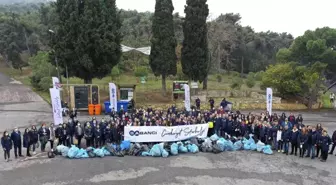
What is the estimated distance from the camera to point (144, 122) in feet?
57.9

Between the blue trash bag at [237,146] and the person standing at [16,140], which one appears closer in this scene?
the person standing at [16,140]

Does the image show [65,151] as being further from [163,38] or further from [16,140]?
[163,38]

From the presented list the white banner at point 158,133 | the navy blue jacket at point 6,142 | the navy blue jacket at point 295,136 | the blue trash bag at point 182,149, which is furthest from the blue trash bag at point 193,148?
the navy blue jacket at point 6,142

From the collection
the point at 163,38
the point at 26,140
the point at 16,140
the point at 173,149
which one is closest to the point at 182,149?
the point at 173,149

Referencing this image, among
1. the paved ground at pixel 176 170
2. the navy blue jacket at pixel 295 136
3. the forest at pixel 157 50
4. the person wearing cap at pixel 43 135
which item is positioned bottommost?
the paved ground at pixel 176 170

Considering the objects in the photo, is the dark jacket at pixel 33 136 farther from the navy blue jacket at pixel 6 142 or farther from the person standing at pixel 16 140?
the navy blue jacket at pixel 6 142

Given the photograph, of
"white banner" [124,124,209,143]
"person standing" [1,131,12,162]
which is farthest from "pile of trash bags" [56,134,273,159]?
"person standing" [1,131,12,162]

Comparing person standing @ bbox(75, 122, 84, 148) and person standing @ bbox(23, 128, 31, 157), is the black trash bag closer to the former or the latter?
person standing @ bbox(75, 122, 84, 148)

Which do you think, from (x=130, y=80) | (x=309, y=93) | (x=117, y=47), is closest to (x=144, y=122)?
(x=117, y=47)

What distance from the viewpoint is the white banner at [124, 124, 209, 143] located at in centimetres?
1669

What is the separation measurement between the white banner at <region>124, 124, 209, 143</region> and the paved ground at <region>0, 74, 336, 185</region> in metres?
1.42

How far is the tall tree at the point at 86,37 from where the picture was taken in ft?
92.7

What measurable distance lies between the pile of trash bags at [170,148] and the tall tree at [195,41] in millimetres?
14031

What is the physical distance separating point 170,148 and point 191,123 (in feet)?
7.85
